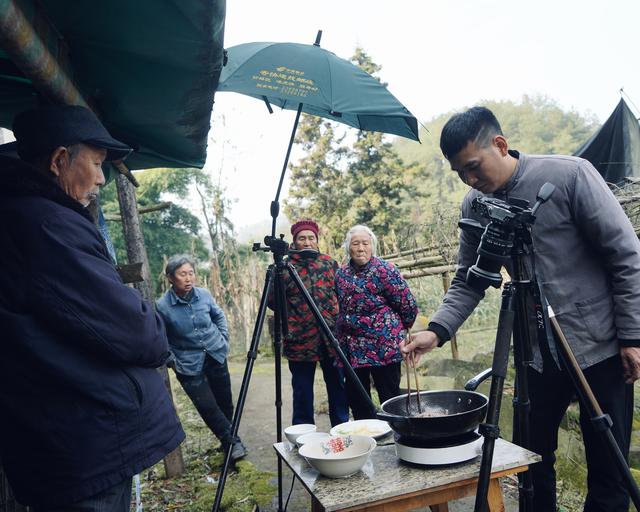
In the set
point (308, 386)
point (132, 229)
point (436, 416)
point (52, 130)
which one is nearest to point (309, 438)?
point (436, 416)

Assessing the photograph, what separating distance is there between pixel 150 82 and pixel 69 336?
1.22m

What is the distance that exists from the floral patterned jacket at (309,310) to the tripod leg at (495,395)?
2.45m

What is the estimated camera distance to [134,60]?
6.43ft

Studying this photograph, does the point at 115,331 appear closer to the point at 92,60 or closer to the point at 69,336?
the point at 69,336

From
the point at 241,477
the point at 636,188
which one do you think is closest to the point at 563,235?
the point at 241,477

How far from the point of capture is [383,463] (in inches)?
69.9

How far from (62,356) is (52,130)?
77 centimetres

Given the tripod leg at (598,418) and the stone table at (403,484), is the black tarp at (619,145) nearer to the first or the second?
the tripod leg at (598,418)

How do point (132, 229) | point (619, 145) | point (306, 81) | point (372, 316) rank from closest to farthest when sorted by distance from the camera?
point (306, 81), point (372, 316), point (132, 229), point (619, 145)

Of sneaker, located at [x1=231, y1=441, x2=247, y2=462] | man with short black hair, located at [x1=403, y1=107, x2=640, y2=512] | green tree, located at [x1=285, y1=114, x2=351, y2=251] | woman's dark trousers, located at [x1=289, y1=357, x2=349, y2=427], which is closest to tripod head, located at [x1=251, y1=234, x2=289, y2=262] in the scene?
man with short black hair, located at [x1=403, y1=107, x2=640, y2=512]

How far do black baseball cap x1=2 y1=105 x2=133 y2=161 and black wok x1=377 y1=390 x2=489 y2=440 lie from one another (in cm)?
143

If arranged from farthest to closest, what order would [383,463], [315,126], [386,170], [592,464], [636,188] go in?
[315,126], [386,170], [636,188], [592,464], [383,463]

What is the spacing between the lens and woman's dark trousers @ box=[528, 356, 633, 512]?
196 centimetres

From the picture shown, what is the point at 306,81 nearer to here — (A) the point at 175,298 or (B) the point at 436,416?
(B) the point at 436,416
